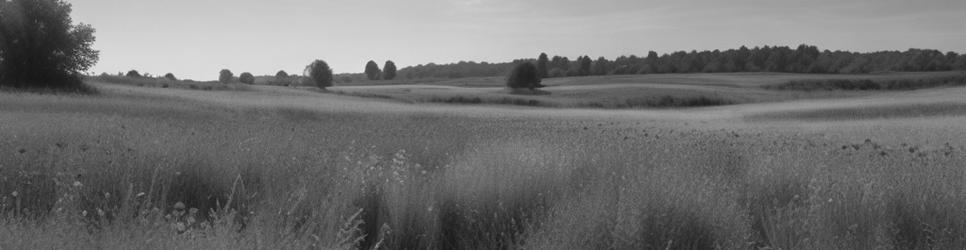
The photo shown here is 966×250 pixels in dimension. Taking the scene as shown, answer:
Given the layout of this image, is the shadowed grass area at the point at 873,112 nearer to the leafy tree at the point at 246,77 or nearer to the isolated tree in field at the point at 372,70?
the leafy tree at the point at 246,77

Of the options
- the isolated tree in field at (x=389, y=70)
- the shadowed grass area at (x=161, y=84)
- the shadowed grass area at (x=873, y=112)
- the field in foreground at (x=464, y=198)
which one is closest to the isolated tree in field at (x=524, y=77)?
the shadowed grass area at (x=161, y=84)

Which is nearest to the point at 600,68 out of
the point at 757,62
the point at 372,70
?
the point at 757,62

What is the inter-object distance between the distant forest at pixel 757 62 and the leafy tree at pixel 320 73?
87.7 ft

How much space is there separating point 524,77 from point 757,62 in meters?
22.3

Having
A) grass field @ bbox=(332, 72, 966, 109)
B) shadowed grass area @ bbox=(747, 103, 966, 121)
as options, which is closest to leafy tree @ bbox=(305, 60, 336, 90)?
grass field @ bbox=(332, 72, 966, 109)

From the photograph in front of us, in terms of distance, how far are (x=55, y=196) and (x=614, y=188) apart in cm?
410

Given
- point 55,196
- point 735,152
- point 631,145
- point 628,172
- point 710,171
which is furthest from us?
point 631,145

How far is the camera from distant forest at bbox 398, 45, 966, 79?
46.4 m

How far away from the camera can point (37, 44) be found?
92.1 ft

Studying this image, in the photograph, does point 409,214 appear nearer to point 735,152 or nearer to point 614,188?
point 614,188

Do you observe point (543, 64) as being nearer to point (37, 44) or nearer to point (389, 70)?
point (389, 70)

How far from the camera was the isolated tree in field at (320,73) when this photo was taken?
6284cm

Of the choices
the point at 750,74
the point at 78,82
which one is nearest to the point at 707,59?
the point at 750,74

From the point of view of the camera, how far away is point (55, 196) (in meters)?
5.47
